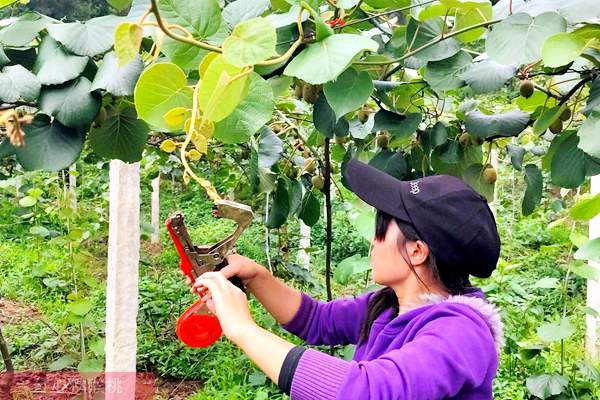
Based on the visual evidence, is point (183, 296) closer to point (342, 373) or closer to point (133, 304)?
point (133, 304)

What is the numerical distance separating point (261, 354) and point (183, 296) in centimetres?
363

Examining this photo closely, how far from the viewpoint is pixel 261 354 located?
742mm

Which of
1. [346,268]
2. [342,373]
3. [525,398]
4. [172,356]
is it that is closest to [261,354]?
[342,373]

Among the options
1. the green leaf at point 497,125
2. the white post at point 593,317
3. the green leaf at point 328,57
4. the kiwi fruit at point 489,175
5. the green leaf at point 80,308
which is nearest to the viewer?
the green leaf at point 328,57

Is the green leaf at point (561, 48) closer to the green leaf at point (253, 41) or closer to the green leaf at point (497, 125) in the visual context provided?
the green leaf at point (253, 41)

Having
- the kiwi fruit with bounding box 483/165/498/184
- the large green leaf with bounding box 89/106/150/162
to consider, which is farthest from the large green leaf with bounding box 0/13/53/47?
the kiwi fruit with bounding box 483/165/498/184

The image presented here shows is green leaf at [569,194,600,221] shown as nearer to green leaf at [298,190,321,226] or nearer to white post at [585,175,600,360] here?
green leaf at [298,190,321,226]

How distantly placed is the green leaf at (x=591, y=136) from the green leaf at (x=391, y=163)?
53 cm

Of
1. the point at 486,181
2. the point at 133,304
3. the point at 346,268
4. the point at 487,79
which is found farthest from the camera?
the point at 133,304

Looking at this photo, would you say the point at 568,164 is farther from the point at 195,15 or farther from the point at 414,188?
the point at 195,15

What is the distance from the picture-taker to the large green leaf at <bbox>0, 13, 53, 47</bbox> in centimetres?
72

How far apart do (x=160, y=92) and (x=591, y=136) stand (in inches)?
17.1

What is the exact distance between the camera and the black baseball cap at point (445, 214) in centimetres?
88

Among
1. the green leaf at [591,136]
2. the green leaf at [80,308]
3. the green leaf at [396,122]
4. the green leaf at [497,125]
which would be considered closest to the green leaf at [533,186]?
the green leaf at [497,125]
